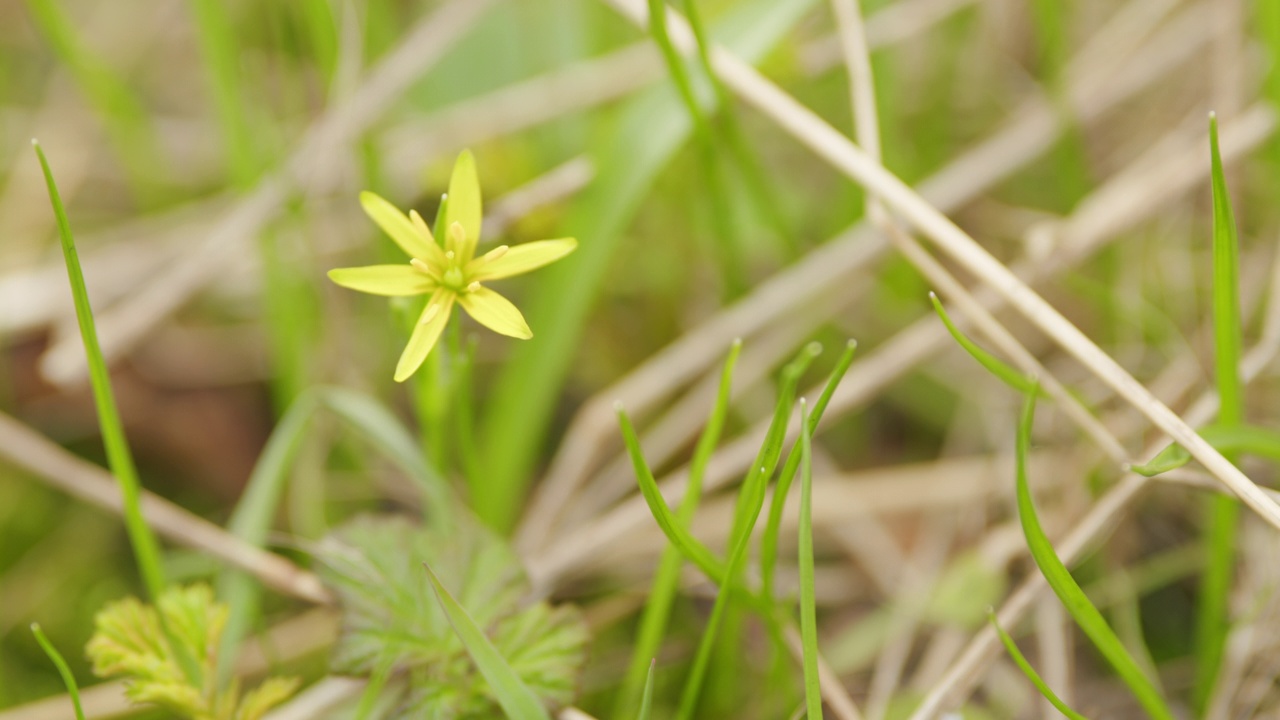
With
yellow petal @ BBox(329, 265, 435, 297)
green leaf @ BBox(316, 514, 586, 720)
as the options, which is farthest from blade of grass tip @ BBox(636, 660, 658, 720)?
yellow petal @ BBox(329, 265, 435, 297)

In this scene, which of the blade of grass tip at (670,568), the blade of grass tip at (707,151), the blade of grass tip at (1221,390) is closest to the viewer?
the blade of grass tip at (1221,390)

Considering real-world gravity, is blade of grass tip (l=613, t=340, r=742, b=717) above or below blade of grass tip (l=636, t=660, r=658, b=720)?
above

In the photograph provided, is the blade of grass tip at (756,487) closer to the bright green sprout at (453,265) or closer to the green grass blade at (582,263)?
the bright green sprout at (453,265)

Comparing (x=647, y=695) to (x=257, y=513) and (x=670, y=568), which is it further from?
(x=257, y=513)

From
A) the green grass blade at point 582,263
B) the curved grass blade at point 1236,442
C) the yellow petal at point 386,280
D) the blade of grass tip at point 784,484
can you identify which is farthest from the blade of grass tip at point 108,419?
the curved grass blade at point 1236,442

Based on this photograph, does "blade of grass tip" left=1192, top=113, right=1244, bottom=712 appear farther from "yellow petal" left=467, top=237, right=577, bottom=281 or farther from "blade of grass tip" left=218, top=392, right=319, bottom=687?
"blade of grass tip" left=218, top=392, right=319, bottom=687

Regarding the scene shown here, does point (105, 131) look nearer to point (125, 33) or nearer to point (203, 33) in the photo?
point (125, 33)

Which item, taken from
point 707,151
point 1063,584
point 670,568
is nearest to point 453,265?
point 670,568
